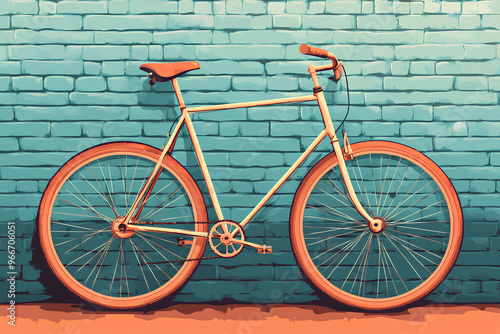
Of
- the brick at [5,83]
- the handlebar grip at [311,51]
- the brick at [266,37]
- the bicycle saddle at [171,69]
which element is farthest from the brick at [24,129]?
the handlebar grip at [311,51]

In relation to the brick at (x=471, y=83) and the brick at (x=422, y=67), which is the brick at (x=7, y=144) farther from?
the brick at (x=471, y=83)

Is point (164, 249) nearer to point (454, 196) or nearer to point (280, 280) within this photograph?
point (280, 280)

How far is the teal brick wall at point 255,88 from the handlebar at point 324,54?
0.14m

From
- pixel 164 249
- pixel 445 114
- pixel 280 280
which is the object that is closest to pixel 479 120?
pixel 445 114

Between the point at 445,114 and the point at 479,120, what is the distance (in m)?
0.22

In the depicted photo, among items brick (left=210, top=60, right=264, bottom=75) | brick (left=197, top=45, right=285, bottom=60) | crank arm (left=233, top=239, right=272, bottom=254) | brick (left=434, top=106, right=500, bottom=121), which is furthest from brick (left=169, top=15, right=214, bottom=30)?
brick (left=434, top=106, right=500, bottom=121)

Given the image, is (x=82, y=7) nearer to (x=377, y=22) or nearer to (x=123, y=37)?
(x=123, y=37)

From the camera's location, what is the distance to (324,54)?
8.23 feet

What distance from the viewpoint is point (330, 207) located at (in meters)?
2.81

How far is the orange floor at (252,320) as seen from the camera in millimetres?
2570

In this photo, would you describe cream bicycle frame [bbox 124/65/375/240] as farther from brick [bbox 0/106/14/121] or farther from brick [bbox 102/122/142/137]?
brick [bbox 0/106/14/121]

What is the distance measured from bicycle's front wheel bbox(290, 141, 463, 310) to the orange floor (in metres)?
0.21

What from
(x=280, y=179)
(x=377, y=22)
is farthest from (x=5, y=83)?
(x=377, y=22)

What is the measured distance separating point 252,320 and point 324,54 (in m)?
1.60
